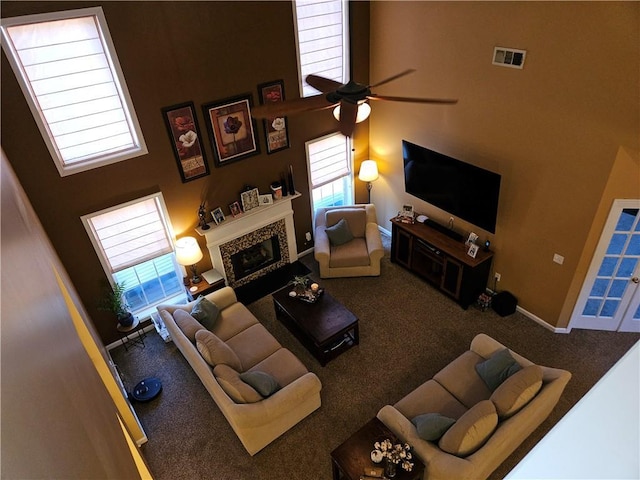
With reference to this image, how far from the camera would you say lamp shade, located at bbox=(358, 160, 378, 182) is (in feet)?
24.1

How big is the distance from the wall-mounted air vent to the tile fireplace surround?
10.7ft

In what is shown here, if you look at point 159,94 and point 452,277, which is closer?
point 159,94

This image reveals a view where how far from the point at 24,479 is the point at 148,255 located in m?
5.73

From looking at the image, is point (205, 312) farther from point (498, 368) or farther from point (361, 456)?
point (498, 368)

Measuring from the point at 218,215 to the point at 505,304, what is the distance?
13.5ft

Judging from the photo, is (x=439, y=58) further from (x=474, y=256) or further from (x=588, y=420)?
(x=588, y=420)

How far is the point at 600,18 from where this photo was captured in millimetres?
4156

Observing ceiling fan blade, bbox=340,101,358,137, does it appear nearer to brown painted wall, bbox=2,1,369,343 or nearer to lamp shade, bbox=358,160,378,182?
brown painted wall, bbox=2,1,369,343

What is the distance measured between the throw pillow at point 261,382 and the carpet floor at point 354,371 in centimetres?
65

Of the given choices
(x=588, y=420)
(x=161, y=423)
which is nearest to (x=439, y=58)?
(x=161, y=423)

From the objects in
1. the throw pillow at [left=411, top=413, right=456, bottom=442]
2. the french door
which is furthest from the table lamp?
the french door

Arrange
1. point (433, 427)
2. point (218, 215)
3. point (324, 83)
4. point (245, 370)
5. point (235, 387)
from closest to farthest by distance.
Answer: point (433, 427), point (324, 83), point (235, 387), point (245, 370), point (218, 215)

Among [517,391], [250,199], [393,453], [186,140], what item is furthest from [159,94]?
[517,391]

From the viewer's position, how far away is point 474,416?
3887 mm
